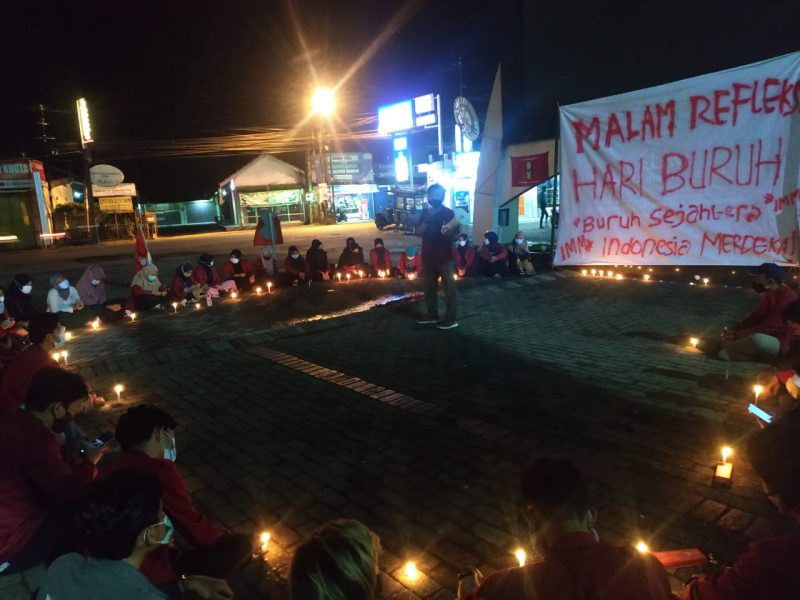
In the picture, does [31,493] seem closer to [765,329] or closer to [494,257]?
[765,329]

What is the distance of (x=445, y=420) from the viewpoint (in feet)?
16.0

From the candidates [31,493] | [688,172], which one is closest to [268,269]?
[688,172]

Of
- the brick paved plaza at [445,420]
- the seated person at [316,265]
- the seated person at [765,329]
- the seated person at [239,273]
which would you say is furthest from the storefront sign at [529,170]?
the seated person at [239,273]

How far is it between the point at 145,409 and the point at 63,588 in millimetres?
1194

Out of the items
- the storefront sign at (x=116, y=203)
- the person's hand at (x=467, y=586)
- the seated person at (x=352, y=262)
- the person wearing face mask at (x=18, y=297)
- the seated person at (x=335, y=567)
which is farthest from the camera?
the storefront sign at (x=116, y=203)

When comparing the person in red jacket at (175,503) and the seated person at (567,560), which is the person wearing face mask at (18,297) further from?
the seated person at (567,560)

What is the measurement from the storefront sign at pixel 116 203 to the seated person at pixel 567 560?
Result: 4156 cm

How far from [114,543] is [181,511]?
0.90m

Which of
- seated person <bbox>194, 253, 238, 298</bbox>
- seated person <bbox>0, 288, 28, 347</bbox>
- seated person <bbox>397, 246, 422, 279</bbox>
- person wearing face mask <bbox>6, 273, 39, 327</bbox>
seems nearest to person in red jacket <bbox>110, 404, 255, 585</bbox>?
seated person <bbox>0, 288, 28, 347</bbox>

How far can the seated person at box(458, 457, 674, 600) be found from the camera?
177 centimetres

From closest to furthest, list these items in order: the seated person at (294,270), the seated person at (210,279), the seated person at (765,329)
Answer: the seated person at (765,329) < the seated person at (210,279) < the seated person at (294,270)

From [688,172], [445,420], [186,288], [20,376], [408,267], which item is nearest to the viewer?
[20,376]

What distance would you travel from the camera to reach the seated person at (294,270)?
531 inches

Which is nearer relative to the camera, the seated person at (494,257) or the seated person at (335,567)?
the seated person at (335,567)
